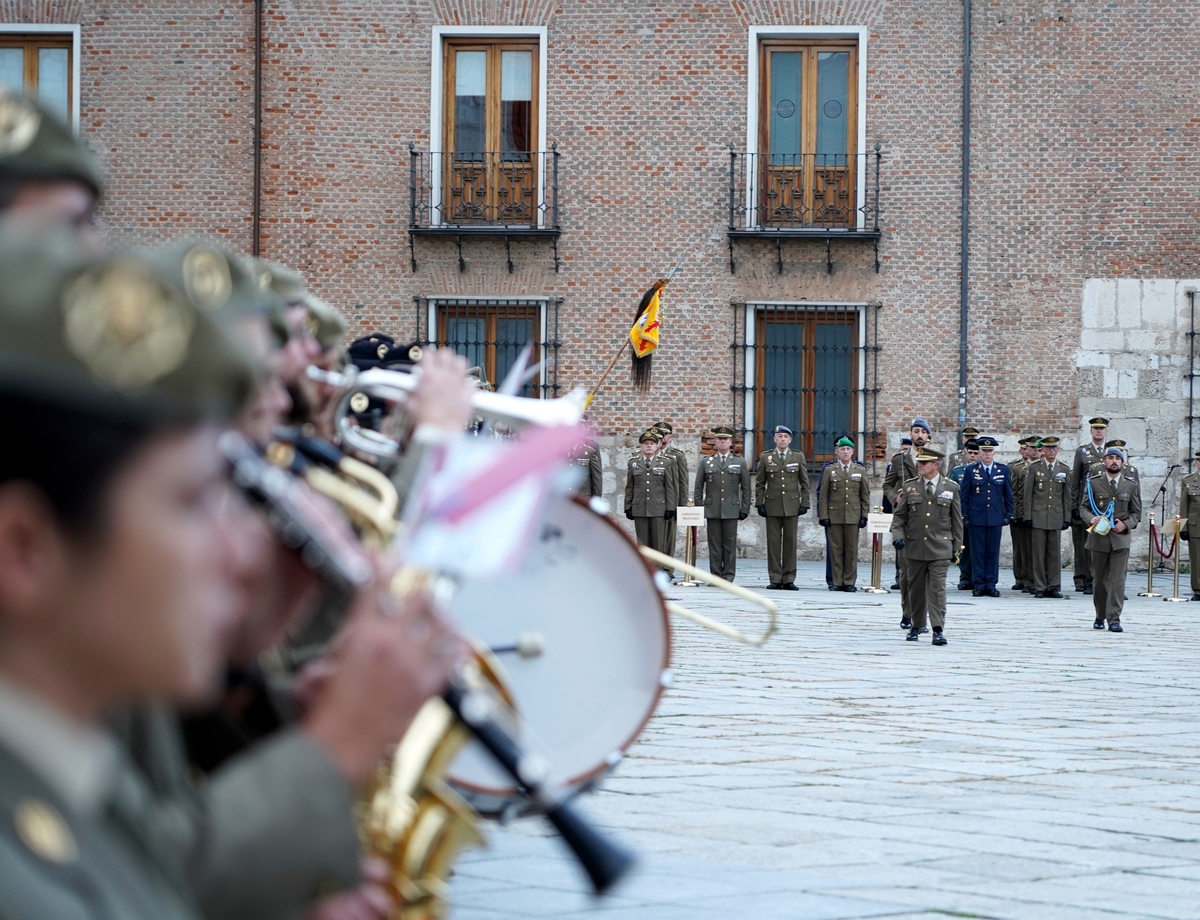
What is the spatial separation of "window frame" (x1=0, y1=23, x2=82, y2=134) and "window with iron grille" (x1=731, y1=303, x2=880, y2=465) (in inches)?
380

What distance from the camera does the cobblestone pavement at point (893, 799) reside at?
4602mm

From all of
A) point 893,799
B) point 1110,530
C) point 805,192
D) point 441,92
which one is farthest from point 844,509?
point 893,799

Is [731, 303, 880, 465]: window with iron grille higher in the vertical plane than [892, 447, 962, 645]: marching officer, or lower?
higher

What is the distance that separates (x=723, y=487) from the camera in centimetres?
2070

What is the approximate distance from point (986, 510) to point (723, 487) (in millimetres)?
3261

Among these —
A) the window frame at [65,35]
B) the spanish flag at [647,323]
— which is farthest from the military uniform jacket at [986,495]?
the window frame at [65,35]

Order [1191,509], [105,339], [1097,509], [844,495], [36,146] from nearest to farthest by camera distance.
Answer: [105,339]
[36,146]
[1097,509]
[1191,509]
[844,495]

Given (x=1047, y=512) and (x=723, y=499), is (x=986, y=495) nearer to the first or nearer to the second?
(x=1047, y=512)

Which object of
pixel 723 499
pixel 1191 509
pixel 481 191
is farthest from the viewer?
pixel 481 191

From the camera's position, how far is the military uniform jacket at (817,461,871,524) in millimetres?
20000

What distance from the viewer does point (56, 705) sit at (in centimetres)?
123

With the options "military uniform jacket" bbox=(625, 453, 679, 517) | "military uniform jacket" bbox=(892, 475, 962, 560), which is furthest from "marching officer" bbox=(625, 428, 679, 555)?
"military uniform jacket" bbox=(892, 475, 962, 560)

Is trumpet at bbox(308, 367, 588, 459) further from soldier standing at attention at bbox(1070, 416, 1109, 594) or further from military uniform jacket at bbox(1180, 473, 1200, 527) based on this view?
soldier standing at attention at bbox(1070, 416, 1109, 594)

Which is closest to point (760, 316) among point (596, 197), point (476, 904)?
point (596, 197)
